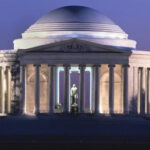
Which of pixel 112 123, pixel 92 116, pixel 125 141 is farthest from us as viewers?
pixel 92 116

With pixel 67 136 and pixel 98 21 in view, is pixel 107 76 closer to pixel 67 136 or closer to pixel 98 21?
pixel 98 21

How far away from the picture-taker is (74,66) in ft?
501

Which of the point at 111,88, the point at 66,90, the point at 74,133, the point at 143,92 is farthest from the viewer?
the point at 143,92

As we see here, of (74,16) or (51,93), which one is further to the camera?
(74,16)

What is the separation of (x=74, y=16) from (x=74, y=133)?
183 feet

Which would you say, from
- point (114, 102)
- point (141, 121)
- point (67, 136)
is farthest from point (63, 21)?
point (67, 136)

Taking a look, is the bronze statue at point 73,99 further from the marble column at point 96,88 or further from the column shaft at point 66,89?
the marble column at point 96,88

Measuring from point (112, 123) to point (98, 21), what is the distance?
39246 mm

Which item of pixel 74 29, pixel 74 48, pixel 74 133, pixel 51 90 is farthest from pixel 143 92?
pixel 74 133

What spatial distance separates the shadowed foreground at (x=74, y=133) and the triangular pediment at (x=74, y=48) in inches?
625

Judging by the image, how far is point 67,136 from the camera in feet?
335

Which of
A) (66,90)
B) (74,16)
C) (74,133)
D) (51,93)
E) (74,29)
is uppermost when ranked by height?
(74,16)

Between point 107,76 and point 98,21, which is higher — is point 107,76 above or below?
below

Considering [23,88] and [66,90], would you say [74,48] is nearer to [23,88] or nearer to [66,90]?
[66,90]
